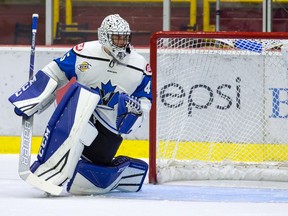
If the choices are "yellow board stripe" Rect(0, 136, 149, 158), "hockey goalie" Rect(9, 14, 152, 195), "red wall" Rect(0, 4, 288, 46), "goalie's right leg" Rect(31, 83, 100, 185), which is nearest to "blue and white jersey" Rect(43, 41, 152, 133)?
"hockey goalie" Rect(9, 14, 152, 195)

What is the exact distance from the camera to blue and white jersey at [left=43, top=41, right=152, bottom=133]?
5684mm

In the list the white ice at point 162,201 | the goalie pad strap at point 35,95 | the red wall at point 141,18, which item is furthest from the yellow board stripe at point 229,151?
the red wall at point 141,18

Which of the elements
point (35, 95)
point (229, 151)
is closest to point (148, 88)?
point (35, 95)

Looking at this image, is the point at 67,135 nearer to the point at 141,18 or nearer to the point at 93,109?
the point at 93,109

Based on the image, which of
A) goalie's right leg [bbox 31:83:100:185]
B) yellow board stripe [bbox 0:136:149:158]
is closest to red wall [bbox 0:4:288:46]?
yellow board stripe [bbox 0:136:149:158]

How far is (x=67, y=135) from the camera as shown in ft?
18.1

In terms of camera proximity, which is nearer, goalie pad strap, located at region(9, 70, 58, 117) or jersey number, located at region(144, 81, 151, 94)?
goalie pad strap, located at region(9, 70, 58, 117)

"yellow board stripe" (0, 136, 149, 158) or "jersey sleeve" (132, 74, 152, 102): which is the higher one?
"jersey sleeve" (132, 74, 152, 102)

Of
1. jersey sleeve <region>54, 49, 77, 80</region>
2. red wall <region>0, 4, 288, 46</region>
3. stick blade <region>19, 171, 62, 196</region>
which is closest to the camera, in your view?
stick blade <region>19, 171, 62, 196</region>

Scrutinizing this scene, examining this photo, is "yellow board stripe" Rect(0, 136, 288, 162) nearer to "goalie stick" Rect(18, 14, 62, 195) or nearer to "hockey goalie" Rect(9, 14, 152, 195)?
"hockey goalie" Rect(9, 14, 152, 195)

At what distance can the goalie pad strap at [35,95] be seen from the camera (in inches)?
219

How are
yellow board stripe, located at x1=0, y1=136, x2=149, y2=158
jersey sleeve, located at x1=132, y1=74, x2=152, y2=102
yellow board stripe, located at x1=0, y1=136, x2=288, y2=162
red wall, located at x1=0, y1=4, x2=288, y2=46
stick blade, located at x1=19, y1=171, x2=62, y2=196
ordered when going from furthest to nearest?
red wall, located at x1=0, y1=4, x2=288, y2=46, yellow board stripe, located at x1=0, y1=136, x2=149, y2=158, yellow board stripe, located at x1=0, y1=136, x2=288, y2=162, jersey sleeve, located at x1=132, y1=74, x2=152, y2=102, stick blade, located at x1=19, y1=171, x2=62, y2=196

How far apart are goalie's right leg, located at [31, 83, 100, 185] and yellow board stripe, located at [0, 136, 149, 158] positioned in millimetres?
2220

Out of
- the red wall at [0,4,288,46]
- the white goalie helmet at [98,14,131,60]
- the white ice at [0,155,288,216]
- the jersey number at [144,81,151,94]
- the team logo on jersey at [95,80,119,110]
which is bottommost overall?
the white ice at [0,155,288,216]
